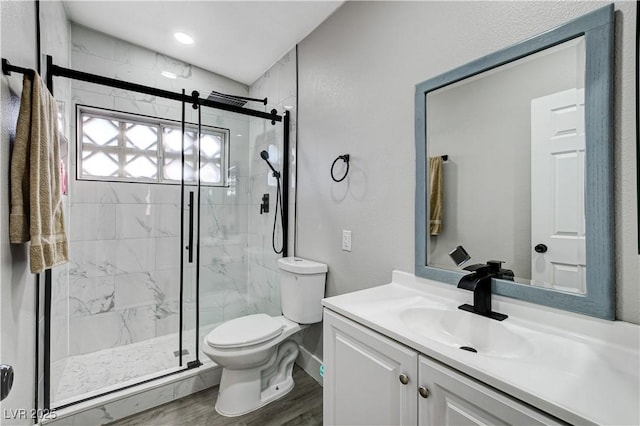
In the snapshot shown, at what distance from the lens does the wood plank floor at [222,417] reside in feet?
5.41

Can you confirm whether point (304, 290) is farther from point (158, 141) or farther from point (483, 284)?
point (158, 141)

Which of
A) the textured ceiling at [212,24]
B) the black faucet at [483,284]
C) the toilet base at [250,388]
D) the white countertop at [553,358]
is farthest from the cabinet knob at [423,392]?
the textured ceiling at [212,24]

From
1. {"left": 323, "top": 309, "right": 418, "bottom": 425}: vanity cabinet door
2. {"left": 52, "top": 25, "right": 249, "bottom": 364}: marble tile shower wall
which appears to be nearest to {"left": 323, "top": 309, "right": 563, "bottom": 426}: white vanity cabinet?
{"left": 323, "top": 309, "right": 418, "bottom": 425}: vanity cabinet door

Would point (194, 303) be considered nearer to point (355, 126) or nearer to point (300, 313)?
point (300, 313)

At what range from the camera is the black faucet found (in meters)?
1.06

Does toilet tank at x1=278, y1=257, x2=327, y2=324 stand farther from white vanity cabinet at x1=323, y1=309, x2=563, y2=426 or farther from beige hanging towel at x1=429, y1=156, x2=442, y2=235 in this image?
beige hanging towel at x1=429, y1=156, x2=442, y2=235

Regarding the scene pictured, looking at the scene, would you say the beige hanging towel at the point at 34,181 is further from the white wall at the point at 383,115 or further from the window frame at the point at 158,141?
the white wall at the point at 383,115

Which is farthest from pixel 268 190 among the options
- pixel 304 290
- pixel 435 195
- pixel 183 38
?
pixel 435 195

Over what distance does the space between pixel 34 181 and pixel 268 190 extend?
5.14ft

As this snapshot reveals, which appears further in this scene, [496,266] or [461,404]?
[496,266]

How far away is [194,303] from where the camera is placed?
2234mm

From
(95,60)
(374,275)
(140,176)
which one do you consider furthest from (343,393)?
(95,60)

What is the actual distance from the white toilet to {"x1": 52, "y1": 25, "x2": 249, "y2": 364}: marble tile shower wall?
23.4 inches

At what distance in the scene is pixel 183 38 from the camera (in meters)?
2.32
